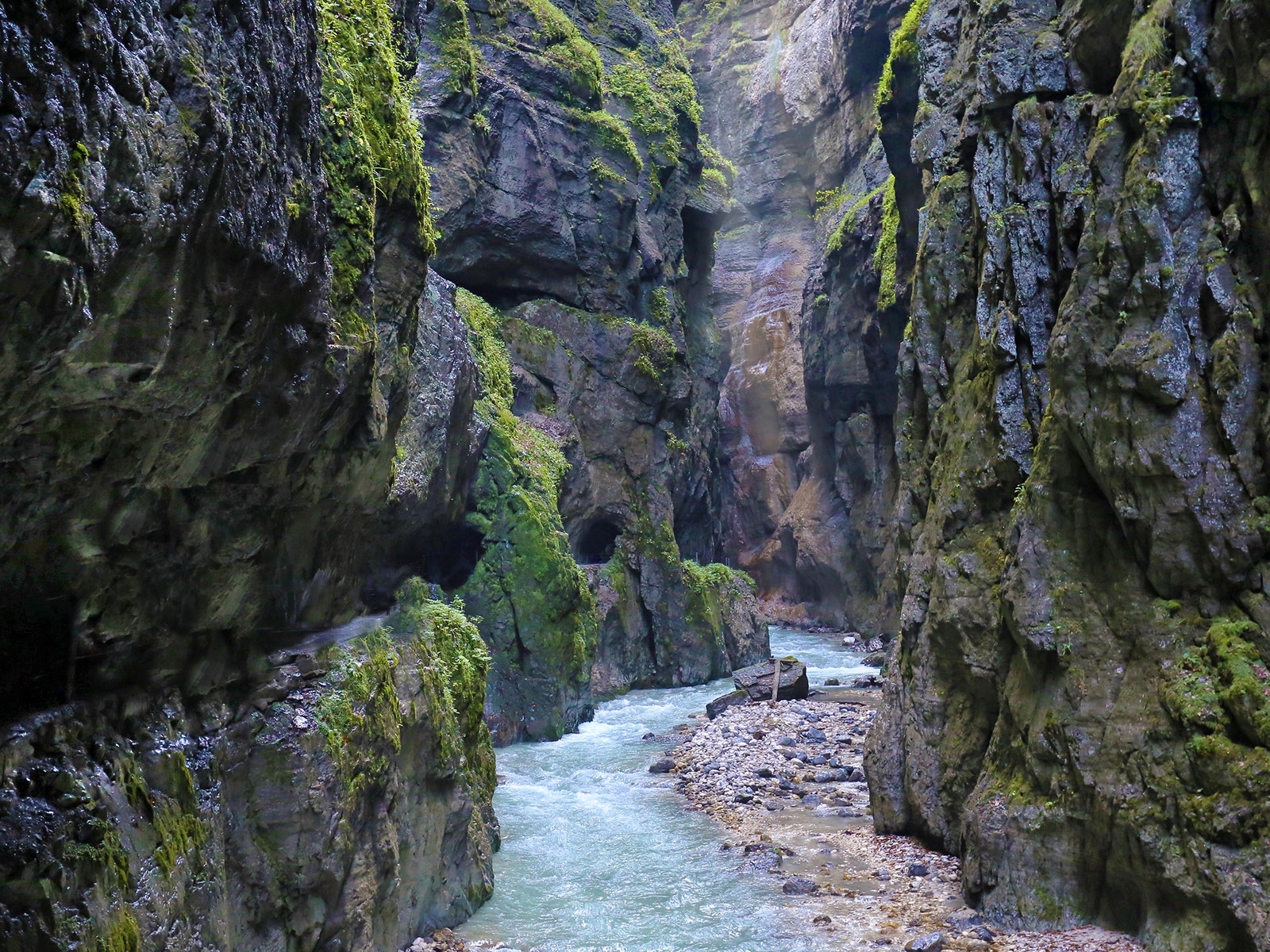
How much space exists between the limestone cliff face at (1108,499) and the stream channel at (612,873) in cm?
243

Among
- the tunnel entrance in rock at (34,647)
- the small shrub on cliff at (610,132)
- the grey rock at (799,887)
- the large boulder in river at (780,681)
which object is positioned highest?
the small shrub on cliff at (610,132)

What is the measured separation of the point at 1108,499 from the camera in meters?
8.82

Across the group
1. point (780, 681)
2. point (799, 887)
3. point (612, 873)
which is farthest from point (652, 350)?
point (799, 887)

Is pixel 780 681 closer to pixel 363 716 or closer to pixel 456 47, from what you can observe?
pixel 363 716

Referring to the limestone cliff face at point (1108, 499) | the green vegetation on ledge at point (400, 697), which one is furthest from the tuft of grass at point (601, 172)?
the green vegetation on ledge at point (400, 697)

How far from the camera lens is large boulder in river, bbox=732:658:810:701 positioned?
22984 mm

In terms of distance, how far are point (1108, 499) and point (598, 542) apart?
2005cm

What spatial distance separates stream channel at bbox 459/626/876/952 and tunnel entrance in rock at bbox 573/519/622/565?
30.3 ft

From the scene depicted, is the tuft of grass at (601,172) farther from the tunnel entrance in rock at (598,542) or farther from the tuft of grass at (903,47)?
the tunnel entrance in rock at (598,542)

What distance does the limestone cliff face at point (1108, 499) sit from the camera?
25.4ft

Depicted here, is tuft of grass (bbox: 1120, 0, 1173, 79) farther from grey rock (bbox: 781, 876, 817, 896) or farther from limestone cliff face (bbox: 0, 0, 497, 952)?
grey rock (bbox: 781, 876, 817, 896)

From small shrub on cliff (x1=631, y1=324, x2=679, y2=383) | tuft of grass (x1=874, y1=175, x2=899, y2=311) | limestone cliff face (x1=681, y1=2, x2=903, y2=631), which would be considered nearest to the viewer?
tuft of grass (x1=874, y1=175, x2=899, y2=311)

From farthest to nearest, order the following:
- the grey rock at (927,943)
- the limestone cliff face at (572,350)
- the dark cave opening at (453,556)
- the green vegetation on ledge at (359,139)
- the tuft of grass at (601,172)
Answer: the tuft of grass at (601,172)
the limestone cliff face at (572,350)
the dark cave opening at (453,556)
the grey rock at (927,943)
the green vegetation on ledge at (359,139)

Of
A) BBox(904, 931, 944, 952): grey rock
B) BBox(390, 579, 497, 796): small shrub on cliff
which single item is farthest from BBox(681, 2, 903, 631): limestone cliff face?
BBox(904, 931, 944, 952): grey rock
